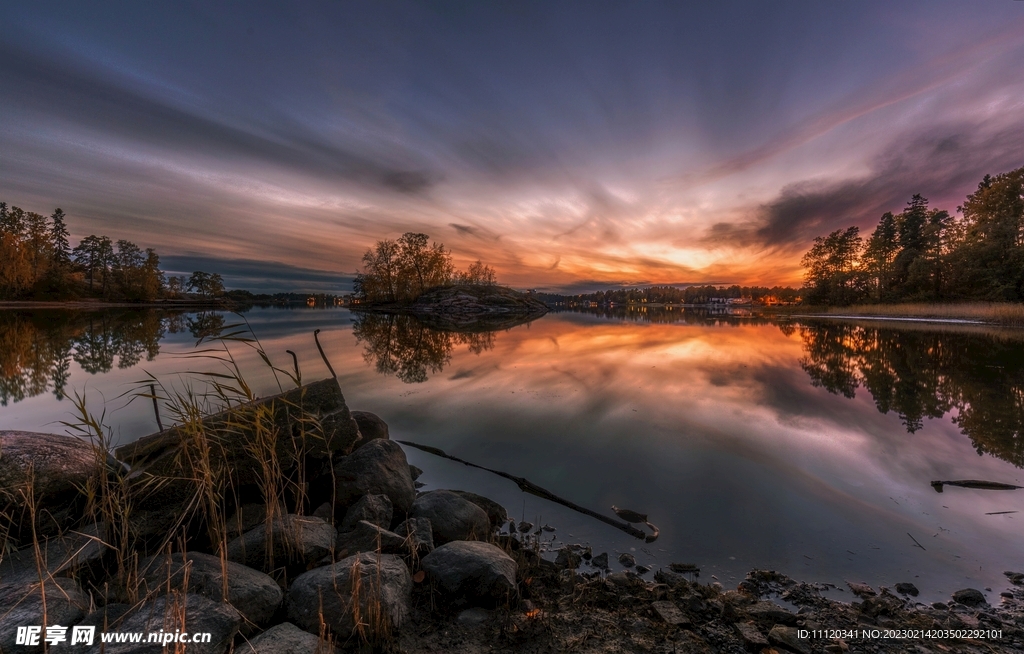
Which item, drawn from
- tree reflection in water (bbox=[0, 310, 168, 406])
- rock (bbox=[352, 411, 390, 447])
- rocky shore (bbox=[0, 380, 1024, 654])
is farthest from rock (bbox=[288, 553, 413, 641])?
tree reflection in water (bbox=[0, 310, 168, 406])

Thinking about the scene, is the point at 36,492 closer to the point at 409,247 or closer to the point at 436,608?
the point at 436,608

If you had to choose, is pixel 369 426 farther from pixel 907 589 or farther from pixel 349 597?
pixel 907 589

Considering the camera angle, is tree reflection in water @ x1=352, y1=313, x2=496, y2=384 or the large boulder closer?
Answer: the large boulder

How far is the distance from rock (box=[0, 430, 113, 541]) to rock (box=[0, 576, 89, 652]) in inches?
33.9

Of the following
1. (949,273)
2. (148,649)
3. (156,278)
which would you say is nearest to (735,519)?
(148,649)

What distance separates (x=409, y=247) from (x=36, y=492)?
7800 cm

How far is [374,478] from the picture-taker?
473cm

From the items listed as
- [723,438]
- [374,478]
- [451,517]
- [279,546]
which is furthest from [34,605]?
[723,438]

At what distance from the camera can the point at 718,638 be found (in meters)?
2.80

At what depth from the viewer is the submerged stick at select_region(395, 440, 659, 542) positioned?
439 centimetres

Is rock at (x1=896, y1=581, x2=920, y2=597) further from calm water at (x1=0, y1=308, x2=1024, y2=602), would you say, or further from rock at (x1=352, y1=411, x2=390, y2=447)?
rock at (x1=352, y1=411, x2=390, y2=447)

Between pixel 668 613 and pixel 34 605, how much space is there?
4337mm

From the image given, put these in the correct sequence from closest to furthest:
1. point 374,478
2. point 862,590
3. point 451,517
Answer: point 862,590, point 451,517, point 374,478

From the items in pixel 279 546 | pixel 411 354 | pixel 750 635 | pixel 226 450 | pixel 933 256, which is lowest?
pixel 411 354
